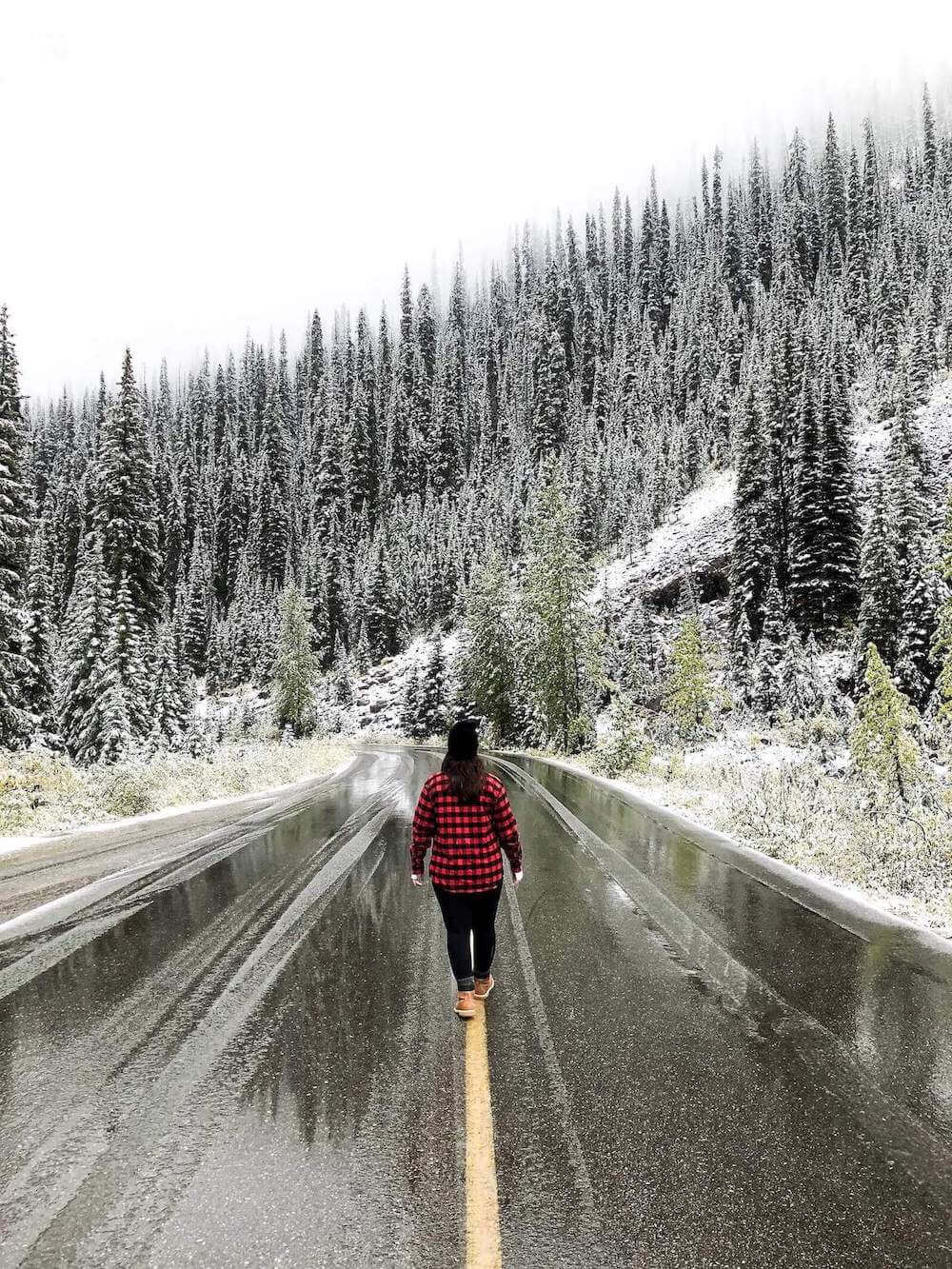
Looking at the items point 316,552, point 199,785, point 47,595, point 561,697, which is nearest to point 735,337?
point 316,552

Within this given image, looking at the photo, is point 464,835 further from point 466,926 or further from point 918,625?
point 918,625

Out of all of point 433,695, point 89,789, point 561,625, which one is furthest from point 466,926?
point 433,695

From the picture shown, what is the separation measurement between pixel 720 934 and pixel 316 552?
93376mm

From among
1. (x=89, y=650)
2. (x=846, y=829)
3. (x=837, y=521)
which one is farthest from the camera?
(x=837, y=521)

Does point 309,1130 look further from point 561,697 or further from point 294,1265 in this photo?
point 561,697

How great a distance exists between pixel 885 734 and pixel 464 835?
46.4 ft

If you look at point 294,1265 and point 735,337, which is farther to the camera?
point 735,337

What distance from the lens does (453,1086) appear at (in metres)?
3.58

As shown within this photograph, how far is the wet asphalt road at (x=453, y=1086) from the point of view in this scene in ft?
8.48

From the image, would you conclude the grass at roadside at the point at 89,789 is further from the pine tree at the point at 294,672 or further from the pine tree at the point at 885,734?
the pine tree at the point at 294,672

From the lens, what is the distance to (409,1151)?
3.03m

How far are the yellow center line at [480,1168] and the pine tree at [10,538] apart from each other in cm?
2425

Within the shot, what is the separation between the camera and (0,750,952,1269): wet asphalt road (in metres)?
2.58

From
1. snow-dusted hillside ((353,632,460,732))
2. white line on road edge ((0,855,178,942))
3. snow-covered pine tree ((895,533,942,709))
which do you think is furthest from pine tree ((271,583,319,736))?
white line on road edge ((0,855,178,942))
